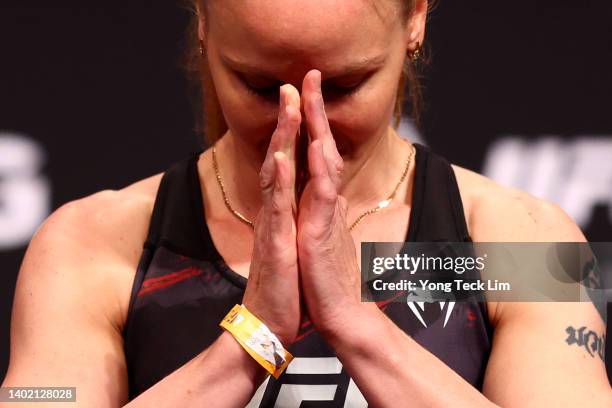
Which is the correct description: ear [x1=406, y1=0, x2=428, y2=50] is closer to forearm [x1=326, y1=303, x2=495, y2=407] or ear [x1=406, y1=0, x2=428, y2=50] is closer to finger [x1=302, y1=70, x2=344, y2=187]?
finger [x1=302, y1=70, x2=344, y2=187]

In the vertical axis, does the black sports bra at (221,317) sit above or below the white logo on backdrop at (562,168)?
below

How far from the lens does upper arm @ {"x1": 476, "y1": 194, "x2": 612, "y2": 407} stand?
142 cm

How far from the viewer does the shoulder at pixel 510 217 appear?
5.14 ft

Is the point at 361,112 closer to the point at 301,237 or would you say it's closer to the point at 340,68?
the point at 340,68

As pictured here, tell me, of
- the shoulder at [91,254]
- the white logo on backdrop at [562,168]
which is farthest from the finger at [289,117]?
the white logo on backdrop at [562,168]

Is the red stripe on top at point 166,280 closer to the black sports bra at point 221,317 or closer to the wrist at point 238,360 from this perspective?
the black sports bra at point 221,317

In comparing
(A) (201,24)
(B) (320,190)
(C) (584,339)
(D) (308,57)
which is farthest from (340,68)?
(C) (584,339)

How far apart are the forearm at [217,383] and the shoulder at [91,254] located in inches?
7.6

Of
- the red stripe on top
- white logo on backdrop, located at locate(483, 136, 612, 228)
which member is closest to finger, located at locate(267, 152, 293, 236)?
the red stripe on top

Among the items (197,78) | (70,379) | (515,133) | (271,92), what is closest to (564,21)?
(515,133)

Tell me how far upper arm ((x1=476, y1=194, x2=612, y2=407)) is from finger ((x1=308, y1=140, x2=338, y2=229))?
0.31 m

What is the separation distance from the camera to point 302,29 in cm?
132

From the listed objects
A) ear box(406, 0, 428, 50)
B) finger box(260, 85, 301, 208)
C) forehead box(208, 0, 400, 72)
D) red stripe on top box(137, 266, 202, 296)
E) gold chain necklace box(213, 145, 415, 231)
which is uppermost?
ear box(406, 0, 428, 50)

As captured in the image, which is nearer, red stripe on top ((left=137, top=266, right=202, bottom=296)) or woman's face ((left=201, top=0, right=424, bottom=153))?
woman's face ((left=201, top=0, right=424, bottom=153))
